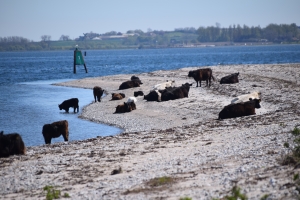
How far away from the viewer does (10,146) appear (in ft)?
48.6

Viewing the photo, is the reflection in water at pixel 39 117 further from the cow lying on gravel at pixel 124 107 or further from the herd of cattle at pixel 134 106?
the cow lying on gravel at pixel 124 107

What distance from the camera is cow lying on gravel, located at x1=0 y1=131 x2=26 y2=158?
14695 millimetres

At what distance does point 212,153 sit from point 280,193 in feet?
14.2

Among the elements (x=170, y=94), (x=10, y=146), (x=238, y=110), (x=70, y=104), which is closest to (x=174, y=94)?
(x=170, y=94)

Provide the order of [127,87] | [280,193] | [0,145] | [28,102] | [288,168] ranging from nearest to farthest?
[280,193] → [288,168] → [0,145] → [28,102] → [127,87]

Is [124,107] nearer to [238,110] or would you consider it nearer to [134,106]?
[134,106]

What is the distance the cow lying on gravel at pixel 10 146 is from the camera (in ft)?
48.2

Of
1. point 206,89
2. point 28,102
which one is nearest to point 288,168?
point 206,89

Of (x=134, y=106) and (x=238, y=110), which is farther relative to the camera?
(x=134, y=106)

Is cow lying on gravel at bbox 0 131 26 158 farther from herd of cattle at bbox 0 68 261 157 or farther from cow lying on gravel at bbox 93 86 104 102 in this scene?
cow lying on gravel at bbox 93 86 104 102

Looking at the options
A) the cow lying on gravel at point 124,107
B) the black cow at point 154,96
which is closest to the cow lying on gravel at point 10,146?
the cow lying on gravel at point 124,107

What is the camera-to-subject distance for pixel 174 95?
93.8 ft

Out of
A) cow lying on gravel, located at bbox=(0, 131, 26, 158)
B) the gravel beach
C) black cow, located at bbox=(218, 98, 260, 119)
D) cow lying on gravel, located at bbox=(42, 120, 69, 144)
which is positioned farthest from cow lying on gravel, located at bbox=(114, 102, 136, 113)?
cow lying on gravel, located at bbox=(0, 131, 26, 158)

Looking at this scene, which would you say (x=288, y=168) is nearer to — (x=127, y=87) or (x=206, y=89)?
(x=206, y=89)
